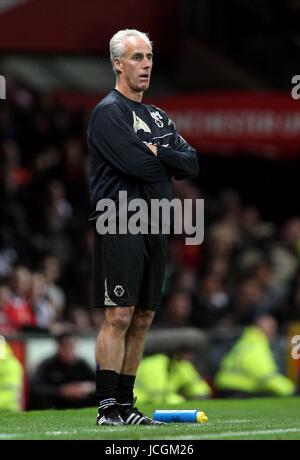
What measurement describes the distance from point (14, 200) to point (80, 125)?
2.38 m

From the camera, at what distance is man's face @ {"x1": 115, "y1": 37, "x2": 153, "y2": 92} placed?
887 centimetres

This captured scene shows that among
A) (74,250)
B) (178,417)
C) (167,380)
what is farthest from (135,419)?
(74,250)

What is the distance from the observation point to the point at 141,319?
8992mm

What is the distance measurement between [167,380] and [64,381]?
123 cm

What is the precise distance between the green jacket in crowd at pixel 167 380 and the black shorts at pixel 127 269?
22.2 feet

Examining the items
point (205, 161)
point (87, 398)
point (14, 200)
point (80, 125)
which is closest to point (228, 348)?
point (87, 398)

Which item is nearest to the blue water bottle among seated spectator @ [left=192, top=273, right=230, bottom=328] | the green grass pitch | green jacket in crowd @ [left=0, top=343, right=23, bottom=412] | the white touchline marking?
the green grass pitch

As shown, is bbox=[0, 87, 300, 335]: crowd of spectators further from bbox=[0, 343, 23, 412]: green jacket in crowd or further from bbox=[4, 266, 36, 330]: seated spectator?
bbox=[0, 343, 23, 412]: green jacket in crowd

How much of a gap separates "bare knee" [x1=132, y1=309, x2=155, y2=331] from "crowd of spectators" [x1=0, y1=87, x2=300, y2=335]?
6548 millimetres

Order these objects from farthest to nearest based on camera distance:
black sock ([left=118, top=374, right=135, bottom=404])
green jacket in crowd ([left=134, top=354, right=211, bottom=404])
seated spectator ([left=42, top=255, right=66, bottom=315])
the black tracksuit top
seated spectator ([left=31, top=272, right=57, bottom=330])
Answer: seated spectator ([left=42, top=255, right=66, bottom=315]) → seated spectator ([left=31, top=272, right=57, bottom=330]) → green jacket in crowd ([left=134, top=354, right=211, bottom=404]) → black sock ([left=118, top=374, right=135, bottom=404]) → the black tracksuit top

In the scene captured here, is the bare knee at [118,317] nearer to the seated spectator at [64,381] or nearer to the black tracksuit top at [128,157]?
the black tracksuit top at [128,157]

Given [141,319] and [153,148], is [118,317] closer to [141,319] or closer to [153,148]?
[141,319]

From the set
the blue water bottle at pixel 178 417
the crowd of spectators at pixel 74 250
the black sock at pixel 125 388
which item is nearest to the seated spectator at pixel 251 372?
the crowd of spectators at pixel 74 250

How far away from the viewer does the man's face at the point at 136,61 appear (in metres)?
8.87
